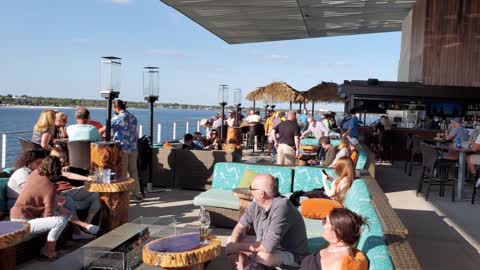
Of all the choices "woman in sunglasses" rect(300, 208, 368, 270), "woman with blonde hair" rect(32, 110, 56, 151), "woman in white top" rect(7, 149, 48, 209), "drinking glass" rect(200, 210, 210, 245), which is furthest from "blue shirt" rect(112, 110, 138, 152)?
"woman in sunglasses" rect(300, 208, 368, 270)

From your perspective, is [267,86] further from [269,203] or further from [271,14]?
[269,203]

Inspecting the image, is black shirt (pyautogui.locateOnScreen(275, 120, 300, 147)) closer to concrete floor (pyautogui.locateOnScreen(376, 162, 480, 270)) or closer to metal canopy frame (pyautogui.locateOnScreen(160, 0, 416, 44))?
concrete floor (pyautogui.locateOnScreen(376, 162, 480, 270))

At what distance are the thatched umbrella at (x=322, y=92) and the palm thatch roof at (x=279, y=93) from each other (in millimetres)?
325

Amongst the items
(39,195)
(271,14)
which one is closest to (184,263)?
(39,195)

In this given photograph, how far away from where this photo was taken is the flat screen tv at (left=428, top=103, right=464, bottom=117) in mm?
13328

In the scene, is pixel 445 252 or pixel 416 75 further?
pixel 416 75

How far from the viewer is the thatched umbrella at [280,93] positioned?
727 inches

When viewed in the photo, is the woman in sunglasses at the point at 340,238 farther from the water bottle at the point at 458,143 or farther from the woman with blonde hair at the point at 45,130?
the water bottle at the point at 458,143

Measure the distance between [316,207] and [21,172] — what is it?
2.81 metres

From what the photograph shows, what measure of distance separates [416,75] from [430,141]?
147 inches

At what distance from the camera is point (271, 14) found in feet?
53.4

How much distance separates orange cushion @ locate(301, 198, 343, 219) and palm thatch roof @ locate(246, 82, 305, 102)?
1429 centimetres

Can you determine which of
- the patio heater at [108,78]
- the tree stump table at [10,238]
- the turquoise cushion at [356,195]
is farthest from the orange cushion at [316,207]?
the patio heater at [108,78]

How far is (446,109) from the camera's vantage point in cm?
1347
